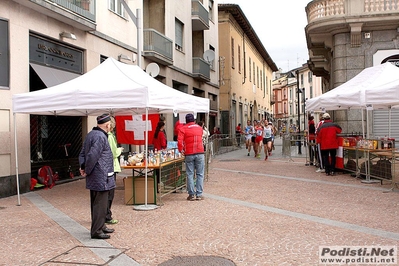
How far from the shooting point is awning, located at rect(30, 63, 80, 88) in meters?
11.4

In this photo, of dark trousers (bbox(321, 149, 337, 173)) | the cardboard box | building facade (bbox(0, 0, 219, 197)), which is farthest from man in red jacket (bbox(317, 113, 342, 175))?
the cardboard box

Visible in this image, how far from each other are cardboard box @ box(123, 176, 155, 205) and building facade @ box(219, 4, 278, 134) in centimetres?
2345

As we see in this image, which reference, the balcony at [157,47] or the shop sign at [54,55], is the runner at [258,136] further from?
the shop sign at [54,55]

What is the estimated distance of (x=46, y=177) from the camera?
11602mm

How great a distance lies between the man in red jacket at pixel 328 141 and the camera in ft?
43.2

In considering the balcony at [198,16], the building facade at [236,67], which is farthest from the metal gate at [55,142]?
the building facade at [236,67]

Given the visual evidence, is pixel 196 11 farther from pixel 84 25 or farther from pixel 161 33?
pixel 84 25

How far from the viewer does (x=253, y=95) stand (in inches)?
1831

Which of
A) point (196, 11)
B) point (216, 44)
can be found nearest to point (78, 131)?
point (196, 11)

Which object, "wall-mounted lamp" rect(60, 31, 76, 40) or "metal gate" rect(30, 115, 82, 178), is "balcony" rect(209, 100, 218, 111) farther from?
"wall-mounted lamp" rect(60, 31, 76, 40)

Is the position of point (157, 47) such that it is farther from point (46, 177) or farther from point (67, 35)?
point (46, 177)

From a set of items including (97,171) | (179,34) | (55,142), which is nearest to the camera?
(97,171)

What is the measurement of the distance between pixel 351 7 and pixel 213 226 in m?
13.3

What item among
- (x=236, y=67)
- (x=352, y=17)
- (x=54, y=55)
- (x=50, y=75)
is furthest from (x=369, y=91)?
(x=236, y=67)
